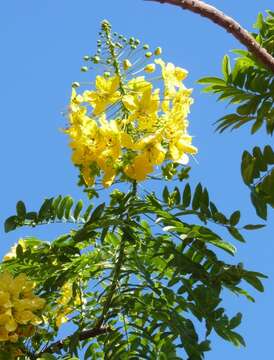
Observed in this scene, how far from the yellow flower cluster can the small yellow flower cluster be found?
18 centimetres

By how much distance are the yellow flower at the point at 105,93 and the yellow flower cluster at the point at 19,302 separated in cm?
61

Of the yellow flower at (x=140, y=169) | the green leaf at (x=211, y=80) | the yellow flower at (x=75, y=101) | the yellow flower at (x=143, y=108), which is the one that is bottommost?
the yellow flower at (x=140, y=169)

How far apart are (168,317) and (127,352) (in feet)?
0.51

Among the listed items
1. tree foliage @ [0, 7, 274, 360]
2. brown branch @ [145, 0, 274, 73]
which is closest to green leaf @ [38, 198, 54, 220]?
tree foliage @ [0, 7, 274, 360]

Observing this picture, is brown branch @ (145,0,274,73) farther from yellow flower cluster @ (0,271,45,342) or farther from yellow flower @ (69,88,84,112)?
yellow flower cluster @ (0,271,45,342)

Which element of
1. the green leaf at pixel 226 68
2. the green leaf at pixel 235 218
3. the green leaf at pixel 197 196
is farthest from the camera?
the green leaf at pixel 226 68

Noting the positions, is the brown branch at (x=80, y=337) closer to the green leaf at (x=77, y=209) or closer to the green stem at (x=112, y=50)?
the green leaf at (x=77, y=209)

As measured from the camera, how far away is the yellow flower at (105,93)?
257 cm

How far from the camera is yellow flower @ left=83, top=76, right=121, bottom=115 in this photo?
8.45 ft

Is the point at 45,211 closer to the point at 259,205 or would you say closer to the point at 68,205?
A: the point at 68,205

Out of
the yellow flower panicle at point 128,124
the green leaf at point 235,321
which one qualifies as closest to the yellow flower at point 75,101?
the yellow flower panicle at point 128,124

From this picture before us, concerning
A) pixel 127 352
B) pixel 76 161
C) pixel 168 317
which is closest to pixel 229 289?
pixel 168 317

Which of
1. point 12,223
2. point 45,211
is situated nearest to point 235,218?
point 45,211

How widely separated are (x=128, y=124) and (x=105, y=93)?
13 centimetres
